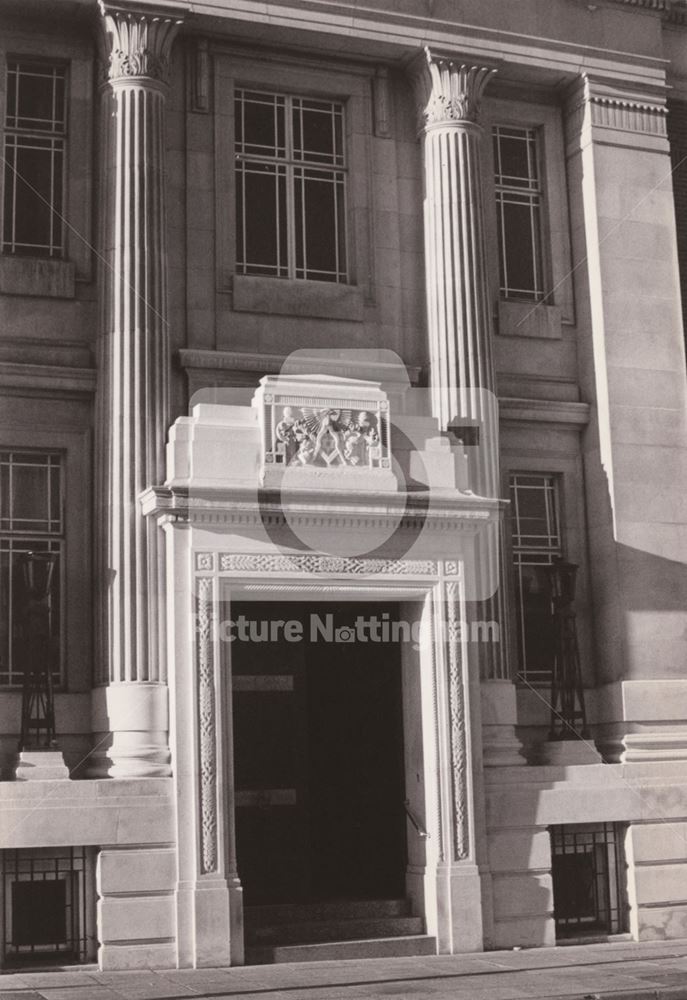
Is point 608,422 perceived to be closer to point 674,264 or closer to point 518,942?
point 674,264

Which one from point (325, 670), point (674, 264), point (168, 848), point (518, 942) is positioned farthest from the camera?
point (674, 264)

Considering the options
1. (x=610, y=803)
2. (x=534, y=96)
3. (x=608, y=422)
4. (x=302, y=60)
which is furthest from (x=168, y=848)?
(x=534, y=96)

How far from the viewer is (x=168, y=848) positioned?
53.0ft

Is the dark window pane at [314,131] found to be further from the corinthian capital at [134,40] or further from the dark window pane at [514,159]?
the dark window pane at [514,159]

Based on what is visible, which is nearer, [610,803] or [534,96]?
[610,803]

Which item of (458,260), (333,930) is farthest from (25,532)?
(458,260)

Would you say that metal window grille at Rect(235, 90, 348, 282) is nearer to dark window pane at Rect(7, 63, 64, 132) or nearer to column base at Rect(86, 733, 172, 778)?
dark window pane at Rect(7, 63, 64, 132)

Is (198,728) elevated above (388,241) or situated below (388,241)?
below

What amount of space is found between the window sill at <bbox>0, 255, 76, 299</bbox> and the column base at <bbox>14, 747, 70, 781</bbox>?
5.43 meters

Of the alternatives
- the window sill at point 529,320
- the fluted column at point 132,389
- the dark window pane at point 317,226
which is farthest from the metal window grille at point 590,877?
the dark window pane at point 317,226

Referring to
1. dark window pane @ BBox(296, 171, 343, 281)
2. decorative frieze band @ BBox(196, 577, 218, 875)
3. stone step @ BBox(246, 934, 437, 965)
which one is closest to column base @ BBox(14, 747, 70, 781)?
decorative frieze band @ BBox(196, 577, 218, 875)

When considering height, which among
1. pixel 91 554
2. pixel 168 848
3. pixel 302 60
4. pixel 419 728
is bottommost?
pixel 168 848

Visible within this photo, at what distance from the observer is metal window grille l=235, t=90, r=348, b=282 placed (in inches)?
760

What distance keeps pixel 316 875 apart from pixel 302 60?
10378 mm
